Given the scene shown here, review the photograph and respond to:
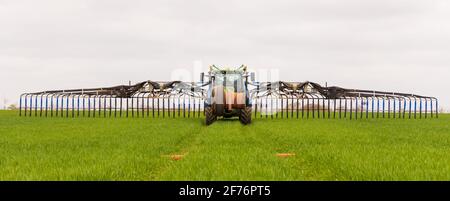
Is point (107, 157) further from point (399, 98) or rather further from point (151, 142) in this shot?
point (399, 98)

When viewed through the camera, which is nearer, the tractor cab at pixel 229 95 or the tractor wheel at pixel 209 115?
the tractor wheel at pixel 209 115

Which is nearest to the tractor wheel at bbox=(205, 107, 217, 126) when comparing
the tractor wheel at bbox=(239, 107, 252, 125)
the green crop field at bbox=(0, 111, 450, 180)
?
the tractor wheel at bbox=(239, 107, 252, 125)

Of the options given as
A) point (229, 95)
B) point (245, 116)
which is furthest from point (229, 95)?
point (245, 116)

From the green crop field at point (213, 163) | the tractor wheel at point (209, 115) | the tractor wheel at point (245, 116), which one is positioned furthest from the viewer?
the tractor wheel at point (245, 116)

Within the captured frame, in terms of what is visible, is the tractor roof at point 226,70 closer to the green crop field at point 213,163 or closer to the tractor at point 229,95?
the tractor at point 229,95

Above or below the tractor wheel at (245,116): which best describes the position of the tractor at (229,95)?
above

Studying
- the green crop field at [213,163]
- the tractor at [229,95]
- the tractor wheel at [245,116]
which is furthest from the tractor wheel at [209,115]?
the green crop field at [213,163]

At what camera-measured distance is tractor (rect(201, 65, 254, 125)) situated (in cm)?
2247

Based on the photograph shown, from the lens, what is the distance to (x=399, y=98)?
31.7 meters

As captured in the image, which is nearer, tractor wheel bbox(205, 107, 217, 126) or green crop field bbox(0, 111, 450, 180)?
green crop field bbox(0, 111, 450, 180)

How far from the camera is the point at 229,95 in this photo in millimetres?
22516

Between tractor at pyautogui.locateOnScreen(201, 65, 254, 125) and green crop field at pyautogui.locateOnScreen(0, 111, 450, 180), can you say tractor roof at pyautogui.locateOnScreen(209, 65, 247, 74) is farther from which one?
green crop field at pyautogui.locateOnScreen(0, 111, 450, 180)

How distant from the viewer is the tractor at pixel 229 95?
2247 centimetres
